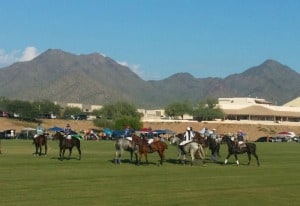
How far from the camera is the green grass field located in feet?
61.0

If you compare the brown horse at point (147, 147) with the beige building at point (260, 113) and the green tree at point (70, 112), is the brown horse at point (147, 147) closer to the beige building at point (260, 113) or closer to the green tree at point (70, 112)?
the green tree at point (70, 112)

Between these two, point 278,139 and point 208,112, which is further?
point 208,112

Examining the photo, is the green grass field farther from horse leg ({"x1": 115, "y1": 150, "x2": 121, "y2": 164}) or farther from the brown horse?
horse leg ({"x1": 115, "y1": 150, "x2": 121, "y2": 164})

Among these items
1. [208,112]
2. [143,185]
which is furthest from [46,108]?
[143,185]

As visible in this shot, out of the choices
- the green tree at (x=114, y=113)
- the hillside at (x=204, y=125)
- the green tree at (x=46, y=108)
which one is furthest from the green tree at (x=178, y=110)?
the green tree at (x=46, y=108)

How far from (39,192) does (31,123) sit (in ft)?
358

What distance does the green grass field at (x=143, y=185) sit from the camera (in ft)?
61.0

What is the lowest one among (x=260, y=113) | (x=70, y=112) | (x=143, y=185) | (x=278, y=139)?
(x=143, y=185)

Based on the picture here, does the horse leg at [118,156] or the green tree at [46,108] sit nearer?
the horse leg at [118,156]

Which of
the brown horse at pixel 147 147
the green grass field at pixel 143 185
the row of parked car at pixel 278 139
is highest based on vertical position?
the row of parked car at pixel 278 139

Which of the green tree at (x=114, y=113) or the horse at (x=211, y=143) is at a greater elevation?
the green tree at (x=114, y=113)

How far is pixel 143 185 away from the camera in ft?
73.3

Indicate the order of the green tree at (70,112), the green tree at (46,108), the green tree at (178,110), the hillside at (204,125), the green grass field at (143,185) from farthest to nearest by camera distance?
the green tree at (178,110), the green tree at (70,112), the green tree at (46,108), the hillside at (204,125), the green grass field at (143,185)

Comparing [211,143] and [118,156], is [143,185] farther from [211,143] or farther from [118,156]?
[211,143]
